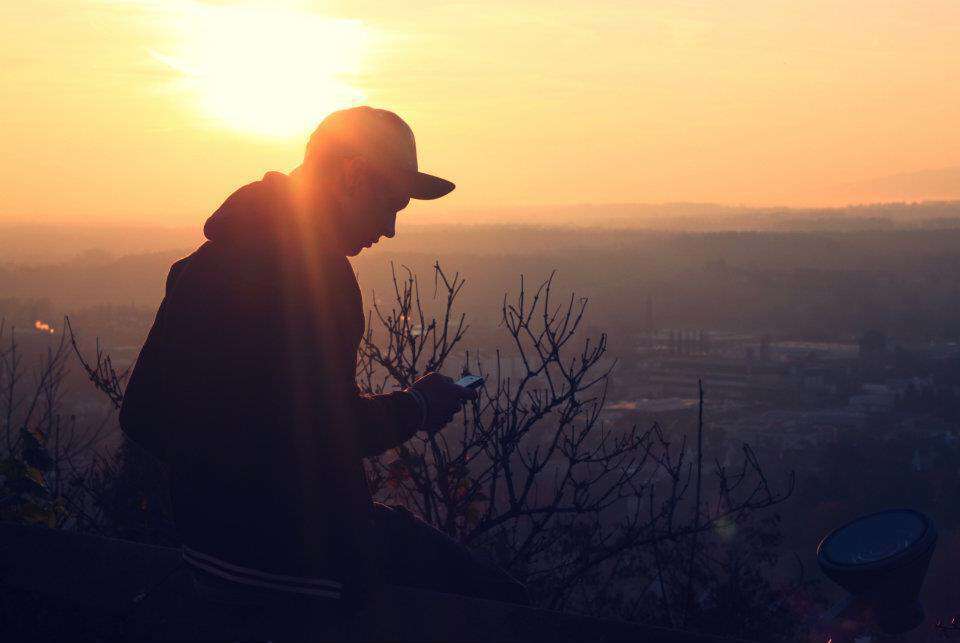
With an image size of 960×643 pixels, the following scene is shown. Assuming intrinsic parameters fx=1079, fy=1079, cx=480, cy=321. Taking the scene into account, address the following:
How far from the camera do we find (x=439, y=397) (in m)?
3.12

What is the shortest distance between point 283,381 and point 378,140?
2.30 feet

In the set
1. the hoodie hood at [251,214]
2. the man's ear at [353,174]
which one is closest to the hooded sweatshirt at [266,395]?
the hoodie hood at [251,214]

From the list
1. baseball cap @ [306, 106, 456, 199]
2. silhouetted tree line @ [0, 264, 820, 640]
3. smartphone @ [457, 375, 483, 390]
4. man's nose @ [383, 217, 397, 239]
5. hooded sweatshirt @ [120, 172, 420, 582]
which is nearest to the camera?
hooded sweatshirt @ [120, 172, 420, 582]

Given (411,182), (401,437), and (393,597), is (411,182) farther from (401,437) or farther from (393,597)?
(393,597)

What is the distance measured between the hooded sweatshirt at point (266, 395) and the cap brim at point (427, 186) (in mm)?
300

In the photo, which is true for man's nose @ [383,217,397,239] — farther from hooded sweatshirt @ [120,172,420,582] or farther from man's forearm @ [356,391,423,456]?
man's forearm @ [356,391,423,456]

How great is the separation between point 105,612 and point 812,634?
5.03 metres

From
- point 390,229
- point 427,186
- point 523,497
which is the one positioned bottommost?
point 523,497

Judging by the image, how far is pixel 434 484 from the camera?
21.2 feet

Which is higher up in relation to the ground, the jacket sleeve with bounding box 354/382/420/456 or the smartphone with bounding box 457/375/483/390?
the smartphone with bounding box 457/375/483/390

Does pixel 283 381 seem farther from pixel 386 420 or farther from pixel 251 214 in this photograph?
pixel 251 214

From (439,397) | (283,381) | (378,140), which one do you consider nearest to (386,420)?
(439,397)

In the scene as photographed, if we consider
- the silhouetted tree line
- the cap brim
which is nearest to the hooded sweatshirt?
the cap brim

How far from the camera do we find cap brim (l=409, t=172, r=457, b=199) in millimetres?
3010
